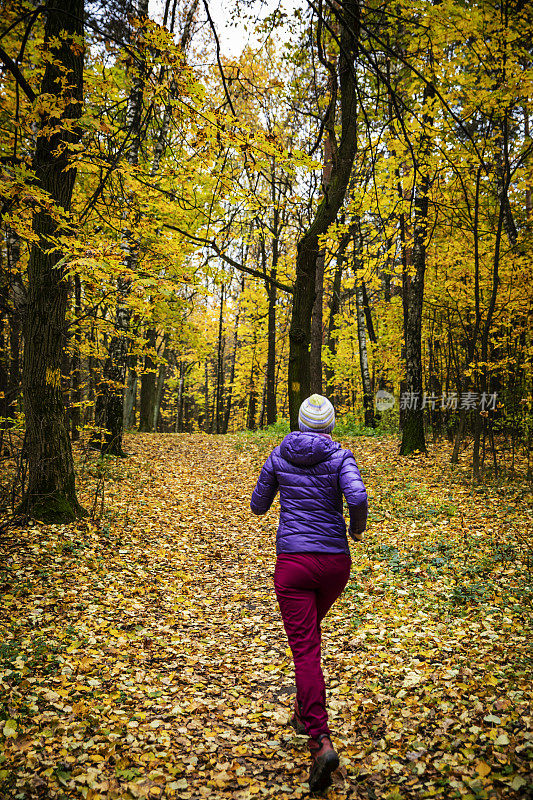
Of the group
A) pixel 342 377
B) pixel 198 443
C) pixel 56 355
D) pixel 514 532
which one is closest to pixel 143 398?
pixel 198 443

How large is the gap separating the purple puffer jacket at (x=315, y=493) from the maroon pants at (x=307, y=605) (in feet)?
0.26

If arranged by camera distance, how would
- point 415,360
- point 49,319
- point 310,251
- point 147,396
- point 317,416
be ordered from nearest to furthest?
point 317,416 < point 49,319 < point 310,251 < point 415,360 < point 147,396

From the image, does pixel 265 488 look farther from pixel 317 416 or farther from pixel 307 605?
pixel 307 605

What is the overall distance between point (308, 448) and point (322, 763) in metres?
1.85

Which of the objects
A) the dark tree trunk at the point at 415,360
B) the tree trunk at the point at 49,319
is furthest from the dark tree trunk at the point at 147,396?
the tree trunk at the point at 49,319

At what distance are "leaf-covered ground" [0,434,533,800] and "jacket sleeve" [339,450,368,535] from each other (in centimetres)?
159

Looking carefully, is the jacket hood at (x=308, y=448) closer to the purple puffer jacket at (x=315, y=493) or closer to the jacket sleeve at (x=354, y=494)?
the purple puffer jacket at (x=315, y=493)

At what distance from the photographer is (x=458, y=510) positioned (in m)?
7.91

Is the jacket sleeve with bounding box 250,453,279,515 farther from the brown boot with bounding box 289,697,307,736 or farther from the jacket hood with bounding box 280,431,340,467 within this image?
the brown boot with bounding box 289,697,307,736

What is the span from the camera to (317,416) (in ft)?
10.4

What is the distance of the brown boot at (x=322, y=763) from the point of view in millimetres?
2646

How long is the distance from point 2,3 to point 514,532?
905 centimetres

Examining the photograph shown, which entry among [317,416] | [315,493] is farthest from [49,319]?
[315,493]

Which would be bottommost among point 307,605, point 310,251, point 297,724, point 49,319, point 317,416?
point 297,724
